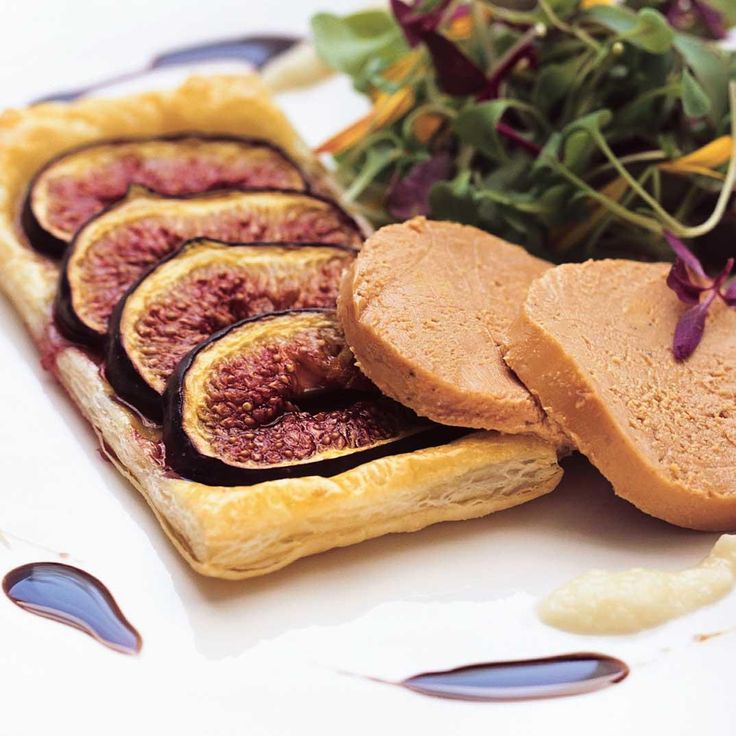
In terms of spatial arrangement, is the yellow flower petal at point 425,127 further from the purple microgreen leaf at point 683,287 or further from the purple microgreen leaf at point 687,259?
the purple microgreen leaf at point 683,287

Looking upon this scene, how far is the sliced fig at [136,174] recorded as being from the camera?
4715 mm

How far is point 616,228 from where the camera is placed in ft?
17.5

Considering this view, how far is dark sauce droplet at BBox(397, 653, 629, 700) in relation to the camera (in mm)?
3166

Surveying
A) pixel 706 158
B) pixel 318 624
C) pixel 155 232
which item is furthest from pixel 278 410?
pixel 706 158

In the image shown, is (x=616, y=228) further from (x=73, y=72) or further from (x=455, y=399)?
(x=73, y=72)

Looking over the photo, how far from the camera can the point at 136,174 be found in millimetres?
5039

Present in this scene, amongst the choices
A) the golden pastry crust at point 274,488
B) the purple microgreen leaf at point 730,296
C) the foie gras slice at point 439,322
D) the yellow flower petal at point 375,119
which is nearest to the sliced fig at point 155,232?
the golden pastry crust at point 274,488

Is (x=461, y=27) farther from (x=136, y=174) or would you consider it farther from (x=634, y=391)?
(x=634, y=391)

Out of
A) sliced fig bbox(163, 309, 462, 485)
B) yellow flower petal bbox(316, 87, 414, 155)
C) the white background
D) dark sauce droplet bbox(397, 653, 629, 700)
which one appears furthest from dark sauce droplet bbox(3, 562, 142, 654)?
yellow flower petal bbox(316, 87, 414, 155)

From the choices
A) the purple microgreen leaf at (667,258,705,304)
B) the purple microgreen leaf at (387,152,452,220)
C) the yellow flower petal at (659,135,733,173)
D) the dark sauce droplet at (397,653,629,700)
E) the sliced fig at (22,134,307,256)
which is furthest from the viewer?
the purple microgreen leaf at (387,152,452,220)

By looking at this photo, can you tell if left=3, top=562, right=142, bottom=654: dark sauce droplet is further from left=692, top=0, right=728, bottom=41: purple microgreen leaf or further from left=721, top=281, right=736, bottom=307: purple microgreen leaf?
left=692, top=0, right=728, bottom=41: purple microgreen leaf

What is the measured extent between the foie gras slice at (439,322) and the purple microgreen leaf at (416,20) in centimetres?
169

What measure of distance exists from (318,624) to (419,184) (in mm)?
2756

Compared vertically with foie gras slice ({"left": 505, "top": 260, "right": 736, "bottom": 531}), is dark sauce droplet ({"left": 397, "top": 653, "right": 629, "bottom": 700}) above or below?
below
